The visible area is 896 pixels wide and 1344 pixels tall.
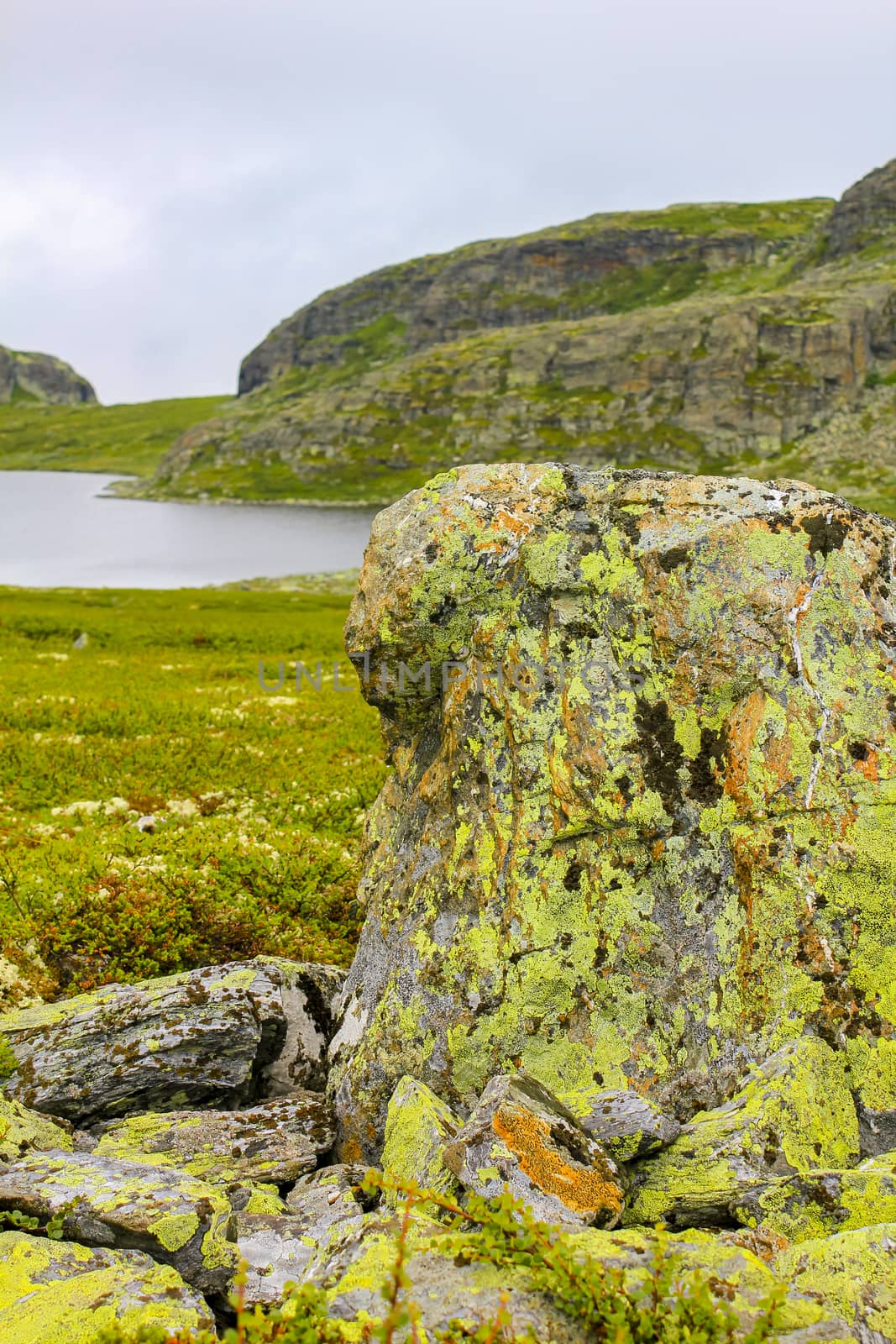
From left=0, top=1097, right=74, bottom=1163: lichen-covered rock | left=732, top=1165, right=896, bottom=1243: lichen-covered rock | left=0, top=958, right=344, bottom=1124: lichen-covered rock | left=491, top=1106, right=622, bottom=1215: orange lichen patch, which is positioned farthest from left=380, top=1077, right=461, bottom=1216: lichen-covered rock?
left=0, top=1097, right=74, bottom=1163: lichen-covered rock

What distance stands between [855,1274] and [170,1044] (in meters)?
6.80

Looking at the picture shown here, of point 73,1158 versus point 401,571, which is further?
point 401,571

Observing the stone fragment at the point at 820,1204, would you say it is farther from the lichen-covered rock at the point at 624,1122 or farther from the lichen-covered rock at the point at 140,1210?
the lichen-covered rock at the point at 140,1210

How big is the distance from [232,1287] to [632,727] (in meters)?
5.63

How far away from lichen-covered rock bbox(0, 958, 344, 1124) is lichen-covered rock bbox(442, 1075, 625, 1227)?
375cm

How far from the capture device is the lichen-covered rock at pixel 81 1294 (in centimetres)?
479

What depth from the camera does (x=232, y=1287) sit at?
17.8 feet

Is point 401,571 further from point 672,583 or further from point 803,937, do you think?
point 803,937

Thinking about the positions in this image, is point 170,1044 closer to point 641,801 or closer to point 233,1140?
point 233,1140

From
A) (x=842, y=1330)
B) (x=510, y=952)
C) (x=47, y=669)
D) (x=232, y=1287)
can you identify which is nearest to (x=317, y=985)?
(x=510, y=952)

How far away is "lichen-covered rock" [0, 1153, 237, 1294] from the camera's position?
18.7 ft

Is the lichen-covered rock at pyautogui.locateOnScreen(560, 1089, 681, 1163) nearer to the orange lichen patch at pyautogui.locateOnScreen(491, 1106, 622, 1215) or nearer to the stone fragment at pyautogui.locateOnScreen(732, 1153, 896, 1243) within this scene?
the orange lichen patch at pyautogui.locateOnScreen(491, 1106, 622, 1215)

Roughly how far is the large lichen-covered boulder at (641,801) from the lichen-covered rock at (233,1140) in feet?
1.40

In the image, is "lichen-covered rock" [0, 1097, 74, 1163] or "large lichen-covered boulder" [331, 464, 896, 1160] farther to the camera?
"large lichen-covered boulder" [331, 464, 896, 1160]
